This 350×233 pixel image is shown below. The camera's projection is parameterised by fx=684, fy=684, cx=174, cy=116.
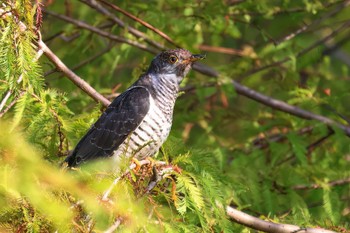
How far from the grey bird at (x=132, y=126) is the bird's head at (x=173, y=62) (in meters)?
0.16

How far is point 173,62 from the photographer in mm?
4312

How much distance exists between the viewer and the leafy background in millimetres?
2326

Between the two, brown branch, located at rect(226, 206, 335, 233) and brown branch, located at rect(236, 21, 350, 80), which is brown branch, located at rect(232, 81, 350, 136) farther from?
brown branch, located at rect(226, 206, 335, 233)

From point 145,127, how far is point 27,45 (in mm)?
1217

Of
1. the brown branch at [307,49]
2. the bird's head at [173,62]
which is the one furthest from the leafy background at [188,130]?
the bird's head at [173,62]

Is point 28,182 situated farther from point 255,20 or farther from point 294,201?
point 255,20

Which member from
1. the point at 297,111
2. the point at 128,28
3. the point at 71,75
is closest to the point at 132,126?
the point at 71,75

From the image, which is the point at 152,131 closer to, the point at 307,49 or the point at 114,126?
the point at 114,126

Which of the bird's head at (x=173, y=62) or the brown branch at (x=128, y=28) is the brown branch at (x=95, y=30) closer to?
the brown branch at (x=128, y=28)

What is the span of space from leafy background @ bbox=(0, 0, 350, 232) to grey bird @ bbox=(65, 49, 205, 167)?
0.30 ft

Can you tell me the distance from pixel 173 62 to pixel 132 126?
0.63 meters

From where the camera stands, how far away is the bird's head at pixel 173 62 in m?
4.31

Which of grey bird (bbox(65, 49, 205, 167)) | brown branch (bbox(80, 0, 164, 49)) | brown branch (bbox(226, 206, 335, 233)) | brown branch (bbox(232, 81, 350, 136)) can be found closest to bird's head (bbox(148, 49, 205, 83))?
grey bird (bbox(65, 49, 205, 167))

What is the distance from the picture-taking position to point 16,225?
243 centimetres
